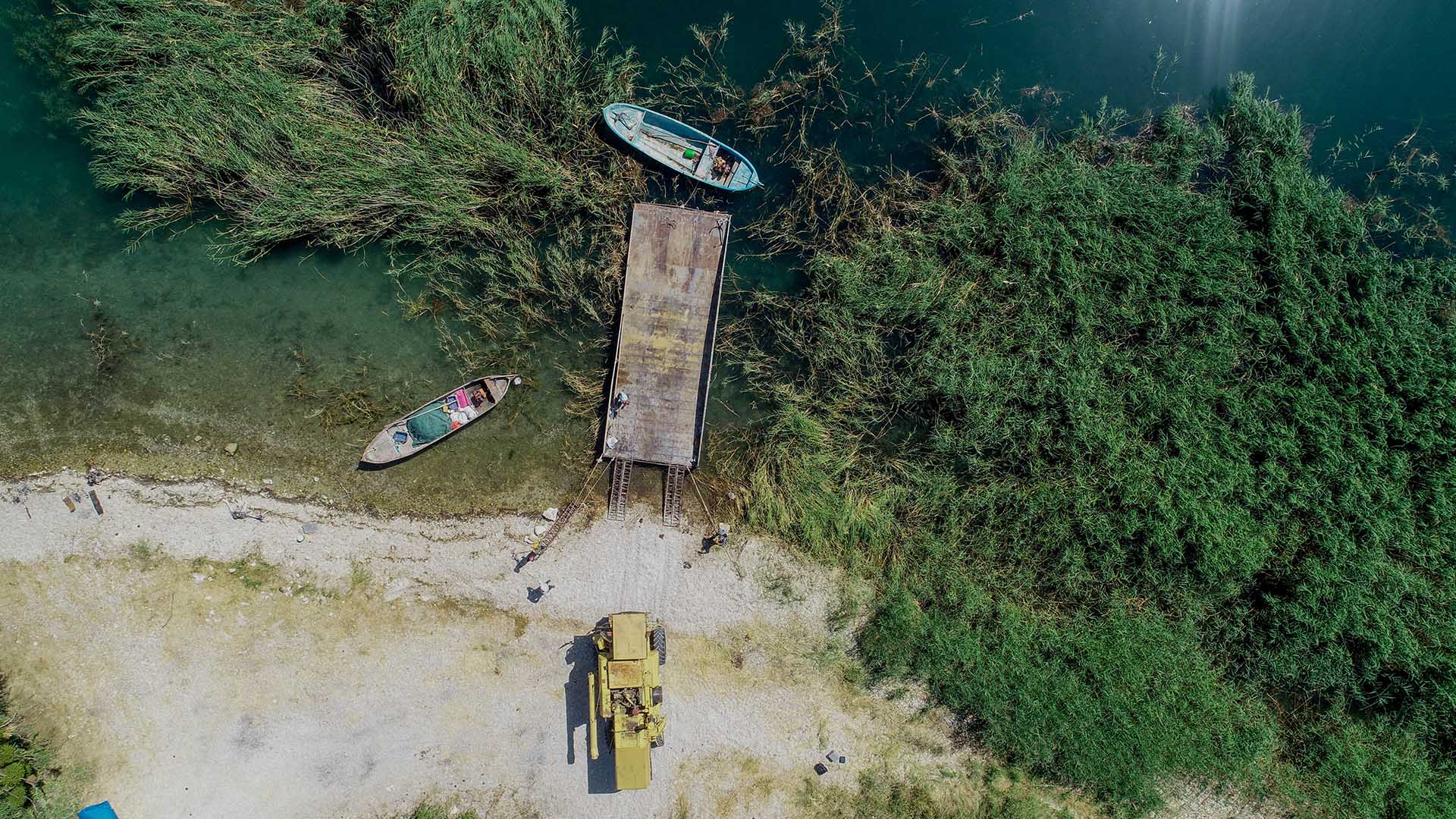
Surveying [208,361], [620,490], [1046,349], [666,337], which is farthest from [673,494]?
[208,361]

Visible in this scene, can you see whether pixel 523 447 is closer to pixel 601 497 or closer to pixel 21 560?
pixel 601 497

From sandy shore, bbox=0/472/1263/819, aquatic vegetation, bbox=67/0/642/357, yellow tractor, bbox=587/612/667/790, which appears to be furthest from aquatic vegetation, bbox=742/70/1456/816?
aquatic vegetation, bbox=67/0/642/357

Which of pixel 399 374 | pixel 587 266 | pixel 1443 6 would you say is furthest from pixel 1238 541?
pixel 399 374

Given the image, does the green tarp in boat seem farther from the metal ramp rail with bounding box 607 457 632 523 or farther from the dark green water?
the metal ramp rail with bounding box 607 457 632 523

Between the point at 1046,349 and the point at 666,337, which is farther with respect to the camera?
the point at 666,337

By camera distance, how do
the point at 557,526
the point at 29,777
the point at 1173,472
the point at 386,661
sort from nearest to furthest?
the point at 29,777 < the point at 1173,472 < the point at 386,661 < the point at 557,526

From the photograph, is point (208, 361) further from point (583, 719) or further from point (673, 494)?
point (583, 719)

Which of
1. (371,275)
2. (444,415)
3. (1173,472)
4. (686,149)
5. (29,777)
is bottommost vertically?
(29,777)
